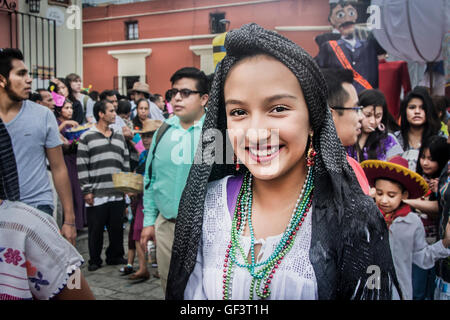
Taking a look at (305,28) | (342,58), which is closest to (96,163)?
(342,58)

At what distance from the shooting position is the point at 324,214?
127 cm

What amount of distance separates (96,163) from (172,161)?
219cm

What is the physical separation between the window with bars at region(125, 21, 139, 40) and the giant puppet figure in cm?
1723

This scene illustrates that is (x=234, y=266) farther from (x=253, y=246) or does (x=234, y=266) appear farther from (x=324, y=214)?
(x=324, y=214)

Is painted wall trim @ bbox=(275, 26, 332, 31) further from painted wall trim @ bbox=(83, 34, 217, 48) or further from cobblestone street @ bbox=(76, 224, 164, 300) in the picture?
cobblestone street @ bbox=(76, 224, 164, 300)

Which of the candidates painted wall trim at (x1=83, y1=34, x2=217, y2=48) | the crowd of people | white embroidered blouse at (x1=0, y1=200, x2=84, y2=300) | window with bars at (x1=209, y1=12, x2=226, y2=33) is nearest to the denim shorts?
the crowd of people

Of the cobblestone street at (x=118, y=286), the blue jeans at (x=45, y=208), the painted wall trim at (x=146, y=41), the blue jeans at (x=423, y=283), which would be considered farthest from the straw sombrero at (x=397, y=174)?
the painted wall trim at (x=146, y=41)

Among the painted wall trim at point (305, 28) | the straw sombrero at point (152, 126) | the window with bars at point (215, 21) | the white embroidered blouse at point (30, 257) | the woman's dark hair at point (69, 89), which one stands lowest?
the white embroidered blouse at point (30, 257)

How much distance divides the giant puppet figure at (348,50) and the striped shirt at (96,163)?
2743mm

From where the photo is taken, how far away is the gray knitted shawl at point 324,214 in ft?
3.94

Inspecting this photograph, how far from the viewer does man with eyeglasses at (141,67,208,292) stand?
344 centimetres

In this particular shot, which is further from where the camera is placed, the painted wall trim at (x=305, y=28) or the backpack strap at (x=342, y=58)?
the painted wall trim at (x=305, y=28)

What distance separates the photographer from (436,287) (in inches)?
126

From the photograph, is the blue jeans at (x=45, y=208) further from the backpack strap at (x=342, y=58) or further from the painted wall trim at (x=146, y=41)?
the painted wall trim at (x=146, y=41)
